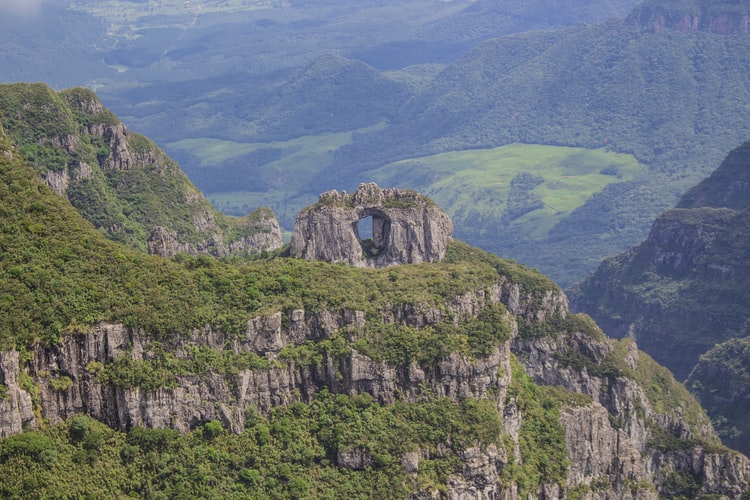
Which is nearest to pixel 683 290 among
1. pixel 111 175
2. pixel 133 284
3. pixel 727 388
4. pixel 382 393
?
pixel 727 388

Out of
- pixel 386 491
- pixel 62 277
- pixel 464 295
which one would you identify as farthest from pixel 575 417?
pixel 62 277

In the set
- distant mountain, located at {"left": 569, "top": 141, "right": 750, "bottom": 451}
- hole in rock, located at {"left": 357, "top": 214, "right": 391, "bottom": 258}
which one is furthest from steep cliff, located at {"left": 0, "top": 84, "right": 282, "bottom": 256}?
distant mountain, located at {"left": 569, "top": 141, "right": 750, "bottom": 451}

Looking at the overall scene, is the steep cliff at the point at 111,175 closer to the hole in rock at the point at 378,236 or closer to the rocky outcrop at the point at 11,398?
the hole in rock at the point at 378,236

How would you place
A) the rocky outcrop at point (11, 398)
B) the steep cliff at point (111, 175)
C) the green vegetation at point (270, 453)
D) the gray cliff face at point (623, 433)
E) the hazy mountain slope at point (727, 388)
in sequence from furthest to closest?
the hazy mountain slope at point (727, 388) < the steep cliff at point (111, 175) < the gray cliff face at point (623, 433) < the green vegetation at point (270, 453) < the rocky outcrop at point (11, 398)

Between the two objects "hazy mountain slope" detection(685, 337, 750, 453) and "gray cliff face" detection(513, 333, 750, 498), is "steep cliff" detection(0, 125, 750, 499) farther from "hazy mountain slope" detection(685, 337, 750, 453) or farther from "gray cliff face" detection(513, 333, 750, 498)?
"hazy mountain slope" detection(685, 337, 750, 453)

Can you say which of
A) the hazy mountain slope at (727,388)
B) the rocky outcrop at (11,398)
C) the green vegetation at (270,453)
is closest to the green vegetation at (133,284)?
the rocky outcrop at (11,398)

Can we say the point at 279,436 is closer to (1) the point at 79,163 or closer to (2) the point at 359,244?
(2) the point at 359,244
